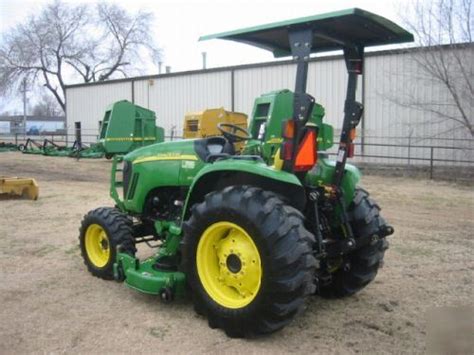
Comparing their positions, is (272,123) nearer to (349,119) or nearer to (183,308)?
(349,119)

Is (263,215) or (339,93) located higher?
(339,93)

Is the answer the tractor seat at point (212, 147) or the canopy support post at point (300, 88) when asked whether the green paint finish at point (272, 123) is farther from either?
the canopy support post at point (300, 88)

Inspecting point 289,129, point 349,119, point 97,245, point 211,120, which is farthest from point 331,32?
point 211,120

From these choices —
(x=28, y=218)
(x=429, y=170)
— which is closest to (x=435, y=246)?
(x=28, y=218)

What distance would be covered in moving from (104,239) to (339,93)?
49.2 ft

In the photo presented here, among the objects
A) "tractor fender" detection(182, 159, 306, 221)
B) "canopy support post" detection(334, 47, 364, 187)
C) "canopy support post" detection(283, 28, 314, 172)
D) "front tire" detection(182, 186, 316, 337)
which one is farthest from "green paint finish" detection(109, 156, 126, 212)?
"canopy support post" detection(283, 28, 314, 172)

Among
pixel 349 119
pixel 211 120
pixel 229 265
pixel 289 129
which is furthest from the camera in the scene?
pixel 211 120

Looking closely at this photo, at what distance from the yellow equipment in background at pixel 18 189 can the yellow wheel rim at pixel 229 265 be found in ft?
25.8

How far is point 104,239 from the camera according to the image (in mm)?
5656

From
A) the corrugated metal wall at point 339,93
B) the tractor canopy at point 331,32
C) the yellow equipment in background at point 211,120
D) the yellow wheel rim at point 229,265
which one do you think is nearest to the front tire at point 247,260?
the yellow wheel rim at point 229,265

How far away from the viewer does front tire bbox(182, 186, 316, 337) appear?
374 cm

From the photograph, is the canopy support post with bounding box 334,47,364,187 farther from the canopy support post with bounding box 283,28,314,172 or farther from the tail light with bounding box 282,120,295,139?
the tail light with bounding box 282,120,295,139

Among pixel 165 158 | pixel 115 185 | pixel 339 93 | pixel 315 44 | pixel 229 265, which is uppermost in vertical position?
pixel 339 93

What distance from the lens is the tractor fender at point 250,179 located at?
3.89 meters
